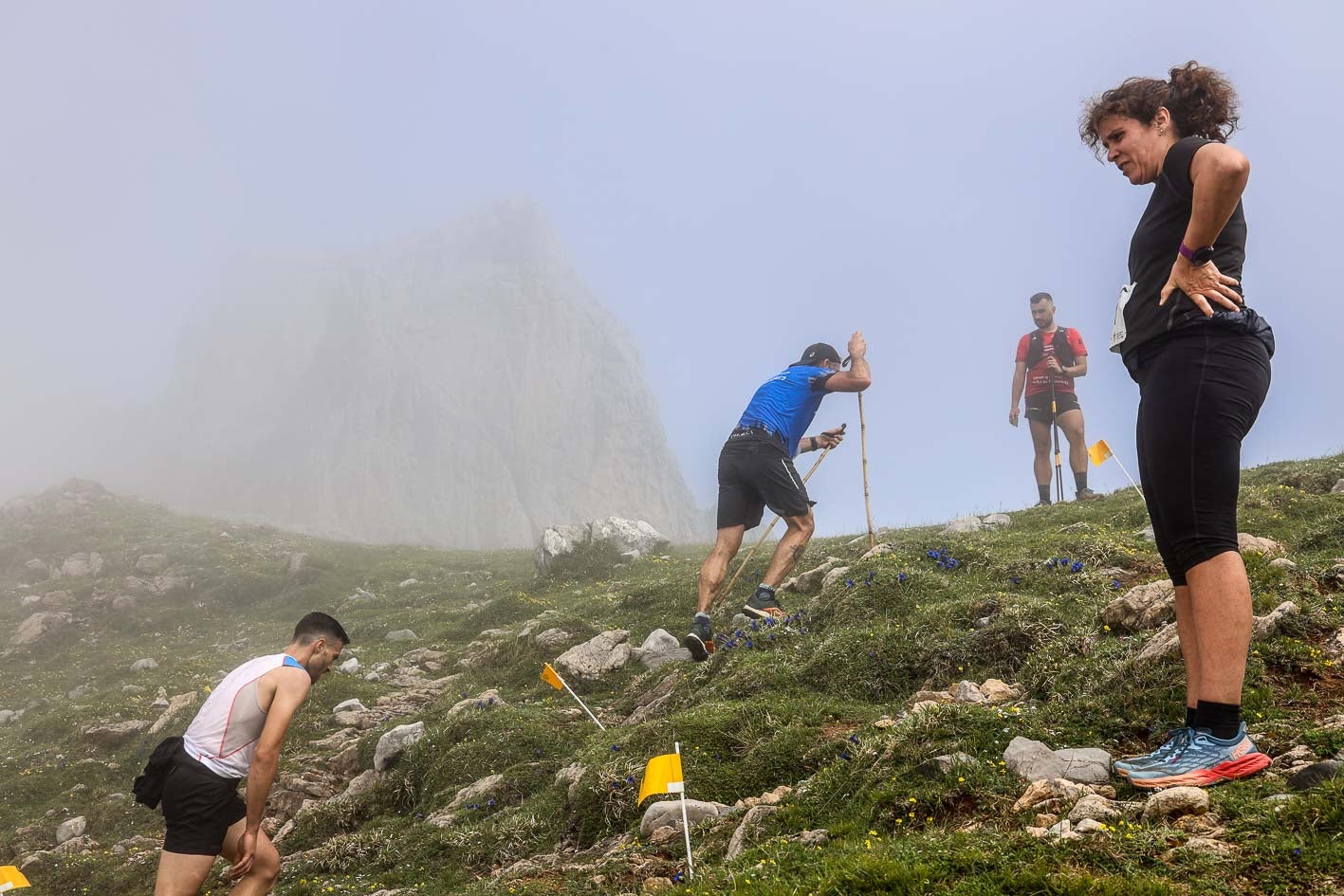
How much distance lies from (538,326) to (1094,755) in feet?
425

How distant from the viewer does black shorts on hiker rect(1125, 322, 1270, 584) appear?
14.0 feet

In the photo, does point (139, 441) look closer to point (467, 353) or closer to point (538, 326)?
point (467, 353)

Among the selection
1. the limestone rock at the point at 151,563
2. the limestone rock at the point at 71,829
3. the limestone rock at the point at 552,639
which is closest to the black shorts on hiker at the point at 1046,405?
the limestone rock at the point at 552,639

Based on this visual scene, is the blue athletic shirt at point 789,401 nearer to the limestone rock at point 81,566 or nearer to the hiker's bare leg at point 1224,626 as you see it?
the hiker's bare leg at point 1224,626

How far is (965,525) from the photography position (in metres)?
15.8

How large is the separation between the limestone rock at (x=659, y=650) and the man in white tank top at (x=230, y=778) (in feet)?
20.2

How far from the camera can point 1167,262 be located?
456 cm

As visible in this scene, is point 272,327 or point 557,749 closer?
point 557,749

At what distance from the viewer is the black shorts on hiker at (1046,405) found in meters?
17.0

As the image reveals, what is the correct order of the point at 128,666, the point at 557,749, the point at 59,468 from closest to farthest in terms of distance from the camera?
the point at 557,749, the point at 128,666, the point at 59,468

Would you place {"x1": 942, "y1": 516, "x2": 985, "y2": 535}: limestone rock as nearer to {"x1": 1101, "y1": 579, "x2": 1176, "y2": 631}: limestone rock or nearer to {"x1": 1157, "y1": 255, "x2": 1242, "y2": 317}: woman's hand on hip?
{"x1": 1101, "y1": 579, "x2": 1176, "y2": 631}: limestone rock

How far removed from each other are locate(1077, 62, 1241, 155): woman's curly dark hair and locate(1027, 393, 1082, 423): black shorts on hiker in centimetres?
1333

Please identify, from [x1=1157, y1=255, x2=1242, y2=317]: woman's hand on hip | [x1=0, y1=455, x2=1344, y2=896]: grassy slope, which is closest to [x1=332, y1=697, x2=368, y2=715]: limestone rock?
[x1=0, y1=455, x2=1344, y2=896]: grassy slope

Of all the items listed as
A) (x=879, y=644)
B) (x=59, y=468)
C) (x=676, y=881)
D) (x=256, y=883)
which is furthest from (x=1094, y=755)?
(x=59, y=468)
